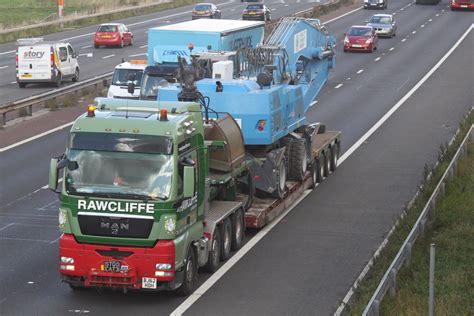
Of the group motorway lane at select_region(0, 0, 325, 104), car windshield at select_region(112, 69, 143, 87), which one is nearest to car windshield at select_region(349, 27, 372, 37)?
motorway lane at select_region(0, 0, 325, 104)

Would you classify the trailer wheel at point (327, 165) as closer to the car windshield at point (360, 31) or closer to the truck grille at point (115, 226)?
the truck grille at point (115, 226)

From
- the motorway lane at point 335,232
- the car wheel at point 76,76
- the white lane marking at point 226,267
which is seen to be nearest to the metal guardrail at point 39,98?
the car wheel at point 76,76

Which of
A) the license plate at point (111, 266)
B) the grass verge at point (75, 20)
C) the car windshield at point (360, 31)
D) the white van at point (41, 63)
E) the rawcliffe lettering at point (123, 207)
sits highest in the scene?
the rawcliffe lettering at point (123, 207)

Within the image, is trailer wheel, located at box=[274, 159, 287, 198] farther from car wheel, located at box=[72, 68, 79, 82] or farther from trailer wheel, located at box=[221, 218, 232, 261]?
car wheel, located at box=[72, 68, 79, 82]

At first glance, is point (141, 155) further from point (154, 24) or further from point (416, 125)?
point (154, 24)

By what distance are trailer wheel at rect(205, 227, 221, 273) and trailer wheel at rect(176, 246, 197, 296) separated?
2.89 ft

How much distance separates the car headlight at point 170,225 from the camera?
725 inches

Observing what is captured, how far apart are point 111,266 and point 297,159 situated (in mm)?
9341

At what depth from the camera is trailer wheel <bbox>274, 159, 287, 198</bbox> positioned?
25.0 metres

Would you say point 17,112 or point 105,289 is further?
point 17,112

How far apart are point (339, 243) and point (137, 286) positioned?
5963 mm

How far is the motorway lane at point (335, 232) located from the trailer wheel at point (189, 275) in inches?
11.8

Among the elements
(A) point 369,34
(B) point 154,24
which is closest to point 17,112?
(A) point 369,34

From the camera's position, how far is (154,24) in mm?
78375
